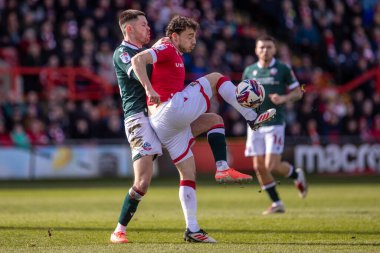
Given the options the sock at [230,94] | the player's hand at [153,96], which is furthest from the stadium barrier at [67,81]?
the player's hand at [153,96]

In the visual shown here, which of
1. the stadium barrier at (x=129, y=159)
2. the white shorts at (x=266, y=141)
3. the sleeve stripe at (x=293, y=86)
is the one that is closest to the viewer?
the sleeve stripe at (x=293, y=86)

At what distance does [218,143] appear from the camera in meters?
9.33

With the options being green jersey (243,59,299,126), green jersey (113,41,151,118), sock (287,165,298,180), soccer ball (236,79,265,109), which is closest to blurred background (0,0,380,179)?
sock (287,165,298,180)

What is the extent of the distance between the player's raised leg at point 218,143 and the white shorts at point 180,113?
0.76 feet

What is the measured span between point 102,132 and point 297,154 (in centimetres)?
533

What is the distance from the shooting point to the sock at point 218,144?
363 inches

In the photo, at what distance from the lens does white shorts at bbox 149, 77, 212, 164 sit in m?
9.03

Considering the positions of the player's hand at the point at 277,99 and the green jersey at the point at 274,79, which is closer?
the player's hand at the point at 277,99

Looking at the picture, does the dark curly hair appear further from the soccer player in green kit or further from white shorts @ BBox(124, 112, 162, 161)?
white shorts @ BBox(124, 112, 162, 161)

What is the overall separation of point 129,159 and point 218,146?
43.5 ft

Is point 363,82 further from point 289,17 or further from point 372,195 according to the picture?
point 372,195

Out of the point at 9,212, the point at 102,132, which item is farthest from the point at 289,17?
the point at 9,212

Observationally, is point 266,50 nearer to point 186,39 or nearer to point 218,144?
point 186,39

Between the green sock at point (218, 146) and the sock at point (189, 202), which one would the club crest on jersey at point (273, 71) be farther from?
the sock at point (189, 202)
